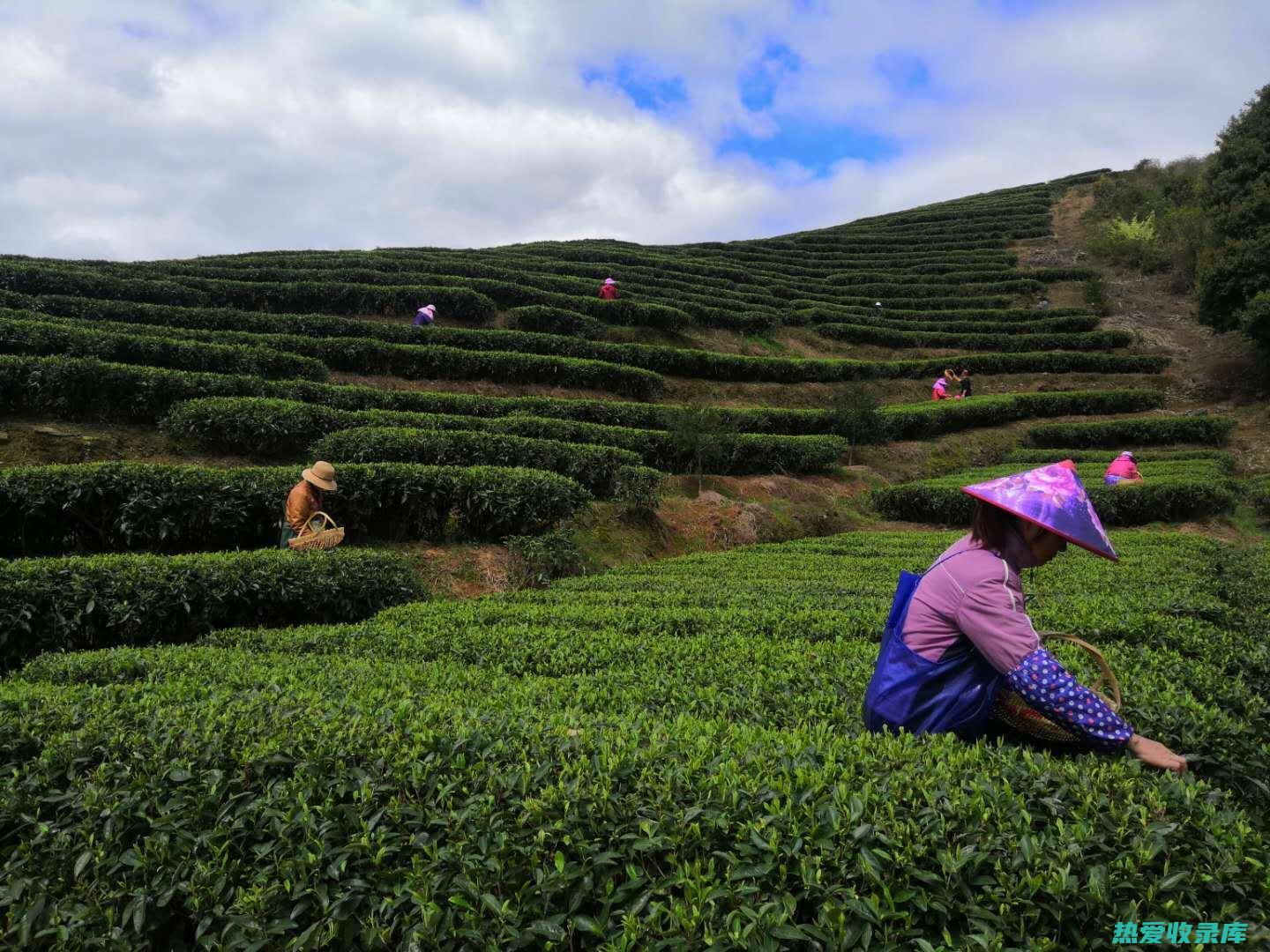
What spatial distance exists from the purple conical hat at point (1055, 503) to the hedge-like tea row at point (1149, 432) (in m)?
21.0

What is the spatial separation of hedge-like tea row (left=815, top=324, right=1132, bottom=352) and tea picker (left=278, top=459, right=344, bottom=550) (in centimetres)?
2423

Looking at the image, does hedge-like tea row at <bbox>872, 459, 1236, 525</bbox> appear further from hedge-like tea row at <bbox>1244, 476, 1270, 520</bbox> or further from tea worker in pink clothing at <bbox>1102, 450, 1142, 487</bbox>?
hedge-like tea row at <bbox>1244, 476, 1270, 520</bbox>

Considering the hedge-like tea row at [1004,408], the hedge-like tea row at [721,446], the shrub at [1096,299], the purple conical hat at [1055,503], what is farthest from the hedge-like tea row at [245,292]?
the shrub at [1096,299]

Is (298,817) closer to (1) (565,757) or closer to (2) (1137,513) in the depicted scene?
(1) (565,757)

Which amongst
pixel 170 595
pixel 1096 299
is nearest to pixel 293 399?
pixel 170 595

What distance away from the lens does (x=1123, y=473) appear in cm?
1428

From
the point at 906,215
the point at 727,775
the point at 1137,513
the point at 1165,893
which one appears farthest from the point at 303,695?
the point at 906,215

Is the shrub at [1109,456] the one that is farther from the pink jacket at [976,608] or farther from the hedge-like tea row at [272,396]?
the pink jacket at [976,608]

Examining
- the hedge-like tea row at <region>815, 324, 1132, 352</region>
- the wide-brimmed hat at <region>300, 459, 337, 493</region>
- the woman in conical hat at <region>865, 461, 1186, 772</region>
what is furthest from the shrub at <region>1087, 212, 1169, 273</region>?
the wide-brimmed hat at <region>300, 459, 337, 493</region>

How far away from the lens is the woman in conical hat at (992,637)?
2.46 m

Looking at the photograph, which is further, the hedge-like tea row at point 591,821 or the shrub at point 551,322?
the shrub at point 551,322

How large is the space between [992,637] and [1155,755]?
700 millimetres

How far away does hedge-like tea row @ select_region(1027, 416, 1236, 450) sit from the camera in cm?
1964

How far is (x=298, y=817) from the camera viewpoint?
2428mm
